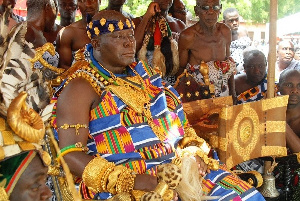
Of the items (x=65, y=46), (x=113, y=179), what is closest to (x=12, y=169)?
(x=113, y=179)

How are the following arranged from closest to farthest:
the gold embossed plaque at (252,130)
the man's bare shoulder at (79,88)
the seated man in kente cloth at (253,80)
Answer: the man's bare shoulder at (79,88)
the gold embossed plaque at (252,130)
the seated man in kente cloth at (253,80)

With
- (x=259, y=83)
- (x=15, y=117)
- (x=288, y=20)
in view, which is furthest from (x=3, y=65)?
(x=288, y=20)

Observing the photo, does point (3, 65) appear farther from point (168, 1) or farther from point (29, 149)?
point (168, 1)

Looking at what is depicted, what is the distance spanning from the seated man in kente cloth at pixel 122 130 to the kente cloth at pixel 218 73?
118 centimetres

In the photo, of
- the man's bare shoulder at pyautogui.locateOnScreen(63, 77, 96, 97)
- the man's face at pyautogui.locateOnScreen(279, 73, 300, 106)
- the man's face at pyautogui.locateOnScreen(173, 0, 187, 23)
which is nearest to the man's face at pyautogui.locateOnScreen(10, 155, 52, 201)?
the man's bare shoulder at pyautogui.locateOnScreen(63, 77, 96, 97)

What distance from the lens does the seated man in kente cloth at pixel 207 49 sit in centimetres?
409

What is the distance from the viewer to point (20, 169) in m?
1.48

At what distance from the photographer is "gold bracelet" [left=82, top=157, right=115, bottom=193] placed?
2320 mm

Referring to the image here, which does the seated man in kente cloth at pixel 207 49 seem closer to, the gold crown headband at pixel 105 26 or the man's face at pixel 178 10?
the man's face at pixel 178 10

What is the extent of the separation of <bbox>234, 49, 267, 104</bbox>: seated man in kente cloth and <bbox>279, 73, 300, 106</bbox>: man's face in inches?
18.1

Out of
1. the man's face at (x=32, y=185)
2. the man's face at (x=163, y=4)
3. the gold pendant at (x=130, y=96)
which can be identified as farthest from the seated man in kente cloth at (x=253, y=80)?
the man's face at (x=32, y=185)

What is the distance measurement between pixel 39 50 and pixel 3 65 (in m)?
1.49

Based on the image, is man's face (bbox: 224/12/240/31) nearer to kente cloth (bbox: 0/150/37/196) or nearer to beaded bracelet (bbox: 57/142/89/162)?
beaded bracelet (bbox: 57/142/89/162)

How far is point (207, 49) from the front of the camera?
13.8ft
